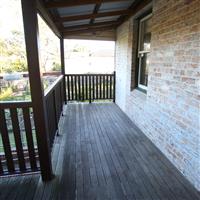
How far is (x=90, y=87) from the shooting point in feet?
18.2

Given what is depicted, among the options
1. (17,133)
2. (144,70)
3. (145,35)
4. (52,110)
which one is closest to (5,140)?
(17,133)

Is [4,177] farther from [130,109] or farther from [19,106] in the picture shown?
[130,109]

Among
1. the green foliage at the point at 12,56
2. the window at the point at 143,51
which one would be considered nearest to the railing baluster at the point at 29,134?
the window at the point at 143,51

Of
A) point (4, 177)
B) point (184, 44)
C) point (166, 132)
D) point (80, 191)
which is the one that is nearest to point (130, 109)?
point (166, 132)

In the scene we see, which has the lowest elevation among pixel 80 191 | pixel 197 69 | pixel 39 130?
pixel 80 191

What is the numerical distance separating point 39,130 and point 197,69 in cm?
190

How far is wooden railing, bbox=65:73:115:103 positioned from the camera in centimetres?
545

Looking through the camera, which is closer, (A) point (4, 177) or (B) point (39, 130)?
(B) point (39, 130)

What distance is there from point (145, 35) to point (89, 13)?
4.22 feet

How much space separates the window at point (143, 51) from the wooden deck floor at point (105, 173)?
1162mm

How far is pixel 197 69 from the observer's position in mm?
1779

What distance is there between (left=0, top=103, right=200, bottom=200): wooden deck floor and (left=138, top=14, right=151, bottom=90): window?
1162 millimetres

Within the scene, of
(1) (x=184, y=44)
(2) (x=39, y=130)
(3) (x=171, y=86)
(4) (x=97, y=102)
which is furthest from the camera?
(4) (x=97, y=102)

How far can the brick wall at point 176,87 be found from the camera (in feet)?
6.04
